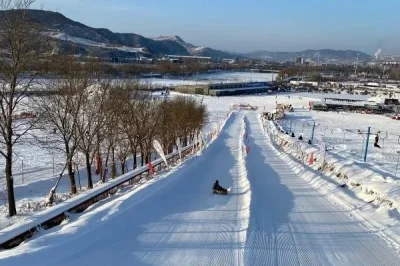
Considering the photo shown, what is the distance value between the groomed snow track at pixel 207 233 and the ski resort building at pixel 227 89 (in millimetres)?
116797

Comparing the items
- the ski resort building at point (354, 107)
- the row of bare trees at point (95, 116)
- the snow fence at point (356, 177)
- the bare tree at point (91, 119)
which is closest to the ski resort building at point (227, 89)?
the ski resort building at point (354, 107)

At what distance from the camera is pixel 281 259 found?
9844 millimetres

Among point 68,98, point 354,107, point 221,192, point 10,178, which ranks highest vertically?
point 68,98

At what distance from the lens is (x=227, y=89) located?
143875 mm

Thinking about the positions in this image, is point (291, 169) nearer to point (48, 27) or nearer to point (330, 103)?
point (48, 27)

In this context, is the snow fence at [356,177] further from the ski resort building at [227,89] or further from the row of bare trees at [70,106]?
the ski resort building at [227,89]

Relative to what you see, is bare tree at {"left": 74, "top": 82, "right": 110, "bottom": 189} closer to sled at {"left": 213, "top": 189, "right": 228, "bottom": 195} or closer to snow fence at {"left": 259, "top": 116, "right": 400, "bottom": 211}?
sled at {"left": 213, "top": 189, "right": 228, "bottom": 195}

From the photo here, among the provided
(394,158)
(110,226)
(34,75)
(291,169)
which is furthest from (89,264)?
(394,158)

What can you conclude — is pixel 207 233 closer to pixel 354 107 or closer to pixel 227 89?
pixel 354 107

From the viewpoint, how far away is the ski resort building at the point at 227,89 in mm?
133750

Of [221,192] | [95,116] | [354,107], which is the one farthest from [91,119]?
[354,107]

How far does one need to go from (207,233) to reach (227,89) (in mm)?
134088

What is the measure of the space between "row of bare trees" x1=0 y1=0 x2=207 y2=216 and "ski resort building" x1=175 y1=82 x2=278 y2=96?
92.1 metres

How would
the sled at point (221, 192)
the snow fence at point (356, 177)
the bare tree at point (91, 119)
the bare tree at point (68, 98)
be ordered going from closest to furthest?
the snow fence at point (356, 177)
the sled at point (221, 192)
the bare tree at point (68, 98)
the bare tree at point (91, 119)
